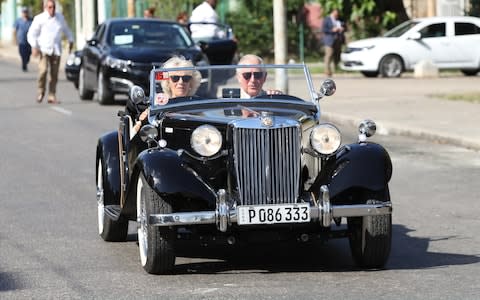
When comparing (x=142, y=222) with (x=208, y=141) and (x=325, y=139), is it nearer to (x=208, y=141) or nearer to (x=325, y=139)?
(x=208, y=141)

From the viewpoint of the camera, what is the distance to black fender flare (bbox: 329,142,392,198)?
29.4 ft

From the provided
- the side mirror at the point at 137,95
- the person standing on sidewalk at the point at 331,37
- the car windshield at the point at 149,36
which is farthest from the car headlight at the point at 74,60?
the side mirror at the point at 137,95

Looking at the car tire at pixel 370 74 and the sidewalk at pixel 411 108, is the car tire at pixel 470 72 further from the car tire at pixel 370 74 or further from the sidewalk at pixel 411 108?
the car tire at pixel 370 74

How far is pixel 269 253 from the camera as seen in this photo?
10.0m

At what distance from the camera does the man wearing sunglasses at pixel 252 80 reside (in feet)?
33.4

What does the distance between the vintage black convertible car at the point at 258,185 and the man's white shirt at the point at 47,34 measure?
17.3 meters

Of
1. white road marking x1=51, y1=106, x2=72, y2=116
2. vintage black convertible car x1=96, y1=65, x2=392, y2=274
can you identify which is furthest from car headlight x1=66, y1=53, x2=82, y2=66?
vintage black convertible car x1=96, y1=65, x2=392, y2=274

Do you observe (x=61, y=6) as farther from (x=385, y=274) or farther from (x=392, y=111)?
(x=385, y=274)

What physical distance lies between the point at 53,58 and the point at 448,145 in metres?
10.6

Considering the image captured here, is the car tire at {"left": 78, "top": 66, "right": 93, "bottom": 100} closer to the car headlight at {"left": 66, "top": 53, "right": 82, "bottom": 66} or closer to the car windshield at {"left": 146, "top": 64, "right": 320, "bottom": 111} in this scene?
the car headlight at {"left": 66, "top": 53, "right": 82, "bottom": 66}

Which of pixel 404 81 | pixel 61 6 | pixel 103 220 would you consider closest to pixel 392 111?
pixel 404 81

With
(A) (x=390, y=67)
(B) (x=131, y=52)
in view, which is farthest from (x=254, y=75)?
(A) (x=390, y=67)

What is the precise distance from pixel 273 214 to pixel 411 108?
15.1 metres

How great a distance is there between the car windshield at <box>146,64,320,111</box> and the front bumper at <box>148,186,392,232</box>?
52.2 inches
